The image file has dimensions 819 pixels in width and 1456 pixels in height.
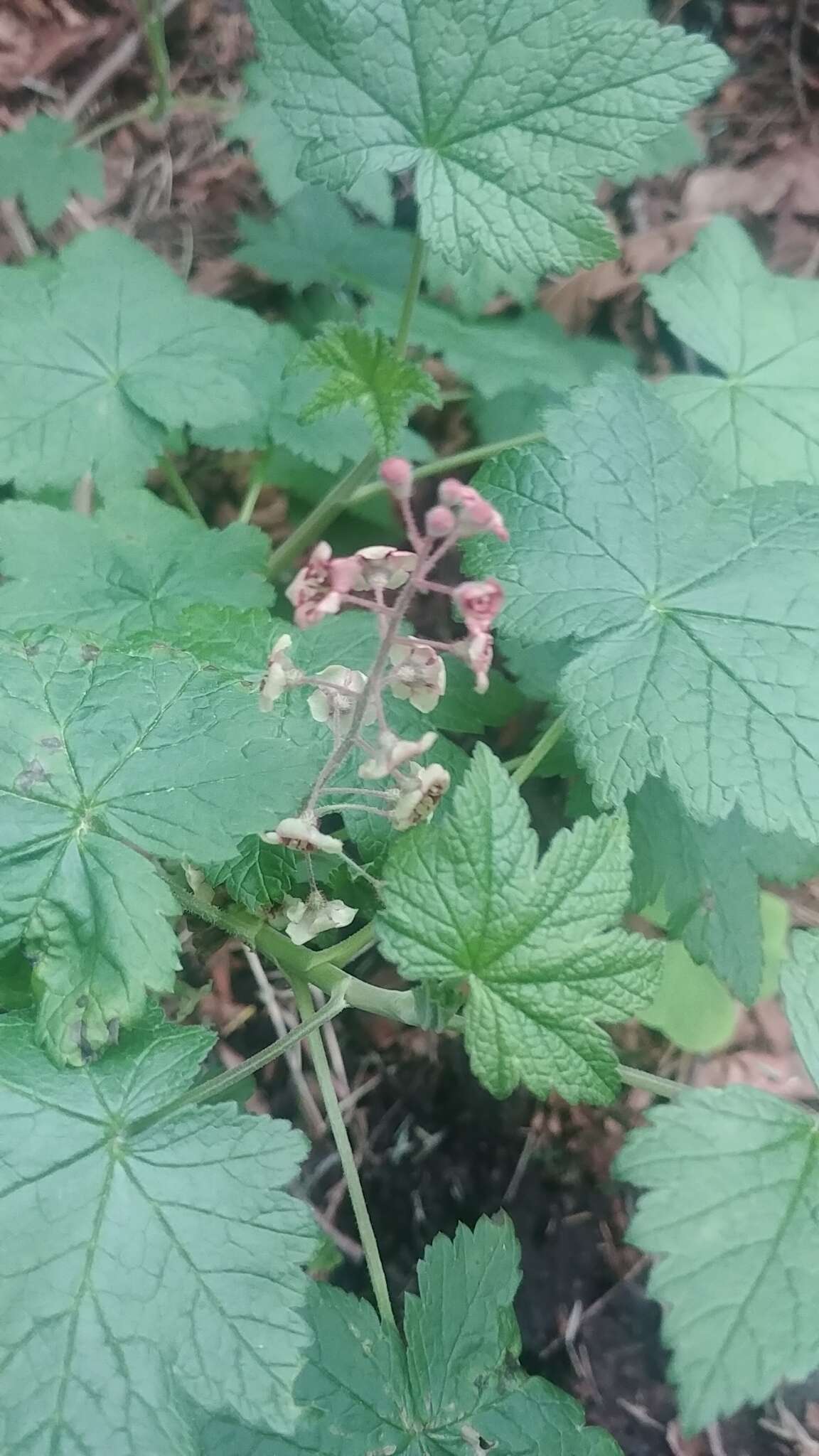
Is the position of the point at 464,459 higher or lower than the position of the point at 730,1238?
higher

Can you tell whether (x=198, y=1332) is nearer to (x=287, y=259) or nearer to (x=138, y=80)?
(x=287, y=259)

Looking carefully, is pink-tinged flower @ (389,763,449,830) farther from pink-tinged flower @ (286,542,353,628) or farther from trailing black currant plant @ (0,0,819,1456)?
pink-tinged flower @ (286,542,353,628)

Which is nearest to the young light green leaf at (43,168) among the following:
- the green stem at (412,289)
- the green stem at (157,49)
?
the green stem at (157,49)

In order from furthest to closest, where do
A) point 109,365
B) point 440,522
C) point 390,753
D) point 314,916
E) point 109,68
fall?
point 109,68, point 109,365, point 314,916, point 390,753, point 440,522

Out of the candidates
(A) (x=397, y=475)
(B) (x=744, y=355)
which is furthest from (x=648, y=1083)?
(B) (x=744, y=355)

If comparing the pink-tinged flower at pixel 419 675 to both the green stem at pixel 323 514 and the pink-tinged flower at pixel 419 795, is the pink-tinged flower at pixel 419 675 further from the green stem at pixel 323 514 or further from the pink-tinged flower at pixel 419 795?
the green stem at pixel 323 514

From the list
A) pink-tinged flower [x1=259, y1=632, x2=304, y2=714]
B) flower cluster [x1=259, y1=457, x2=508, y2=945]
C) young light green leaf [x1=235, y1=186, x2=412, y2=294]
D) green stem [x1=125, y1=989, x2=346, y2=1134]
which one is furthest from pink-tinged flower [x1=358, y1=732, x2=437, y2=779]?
young light green leaf [x1=235, y1=186, x2=412, y2=294]

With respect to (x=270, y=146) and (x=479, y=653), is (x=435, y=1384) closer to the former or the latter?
(x=479, y=653)
